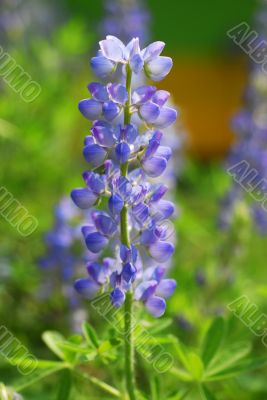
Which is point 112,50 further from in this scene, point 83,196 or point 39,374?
point 39,374

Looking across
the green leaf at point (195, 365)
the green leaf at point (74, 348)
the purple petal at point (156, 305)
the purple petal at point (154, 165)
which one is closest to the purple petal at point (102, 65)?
the purple petal at point (154, 165)

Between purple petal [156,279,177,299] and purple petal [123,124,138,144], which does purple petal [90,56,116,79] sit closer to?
purple petal [123,124,138,144]

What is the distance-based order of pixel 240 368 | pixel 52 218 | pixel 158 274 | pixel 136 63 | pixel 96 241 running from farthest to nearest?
pixel 52 218
pixel 240 368
pixel 158 274
pixel 96 241
pixel 136 63

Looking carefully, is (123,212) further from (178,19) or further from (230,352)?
(178,19)

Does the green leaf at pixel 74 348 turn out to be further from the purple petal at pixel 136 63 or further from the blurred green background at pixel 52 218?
the purple petal at pixel 136 63

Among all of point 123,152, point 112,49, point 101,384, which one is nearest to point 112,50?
point 112,49

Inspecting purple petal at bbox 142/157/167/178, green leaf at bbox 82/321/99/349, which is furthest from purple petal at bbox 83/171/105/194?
green leaf at bbox 82/321/99/349
